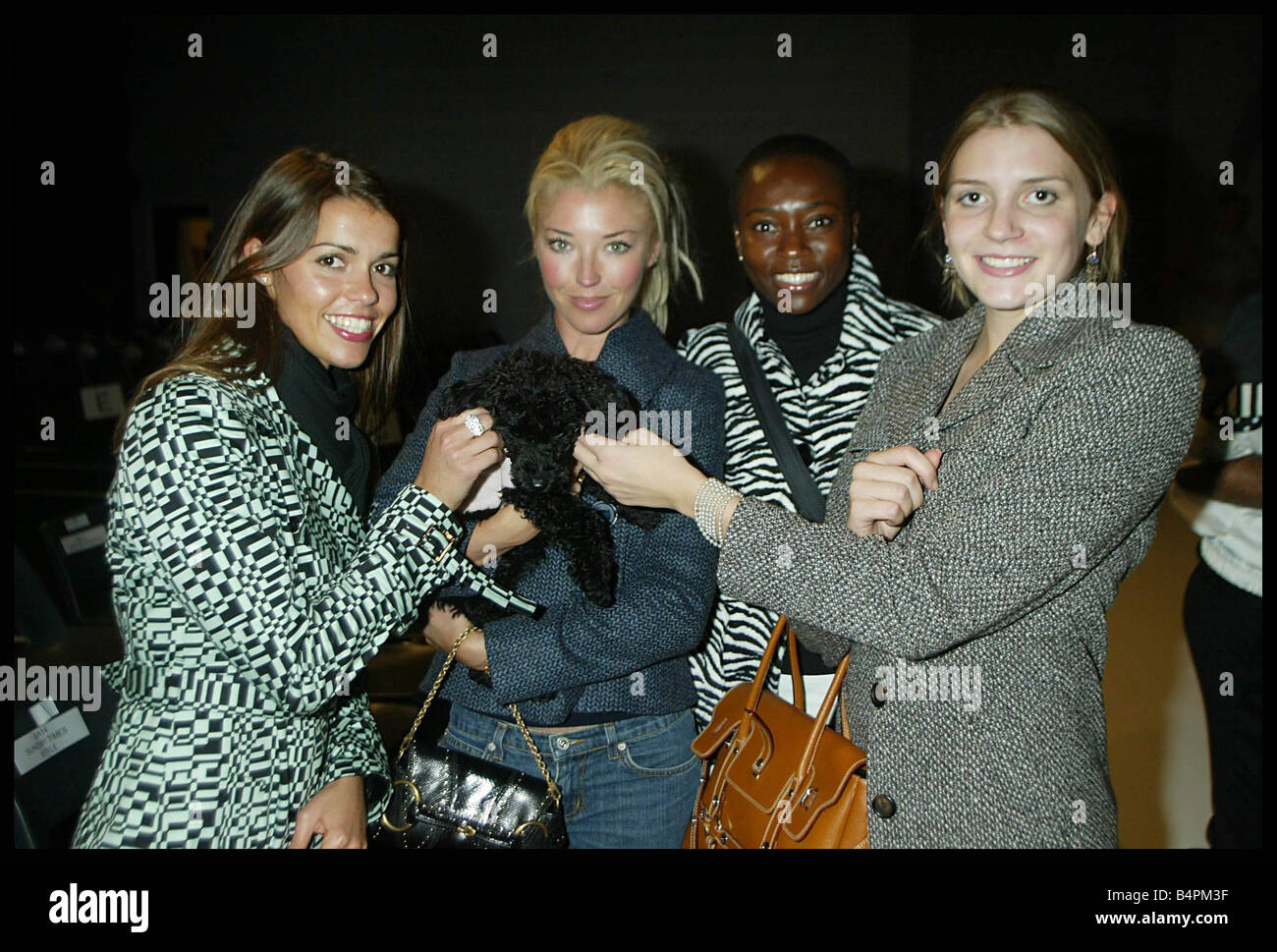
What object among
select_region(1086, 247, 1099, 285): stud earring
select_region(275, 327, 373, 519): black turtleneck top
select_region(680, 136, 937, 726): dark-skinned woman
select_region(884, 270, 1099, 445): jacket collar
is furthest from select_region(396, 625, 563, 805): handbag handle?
select_region(1086, 247, 1099, 285): stud earring

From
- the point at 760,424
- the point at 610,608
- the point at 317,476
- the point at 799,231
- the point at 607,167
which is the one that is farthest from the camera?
the point at 799,231

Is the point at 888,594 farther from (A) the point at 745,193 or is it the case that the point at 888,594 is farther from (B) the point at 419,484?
(A) the point at 745,193

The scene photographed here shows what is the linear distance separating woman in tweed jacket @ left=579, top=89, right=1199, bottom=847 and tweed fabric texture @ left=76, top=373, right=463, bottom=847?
54cm

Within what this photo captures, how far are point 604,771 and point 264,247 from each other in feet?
4.38

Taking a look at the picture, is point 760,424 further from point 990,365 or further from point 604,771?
point 604,771

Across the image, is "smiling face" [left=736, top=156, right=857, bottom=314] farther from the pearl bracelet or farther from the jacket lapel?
the jacket lapel

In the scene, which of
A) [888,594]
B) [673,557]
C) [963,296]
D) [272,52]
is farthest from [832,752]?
[272,52]

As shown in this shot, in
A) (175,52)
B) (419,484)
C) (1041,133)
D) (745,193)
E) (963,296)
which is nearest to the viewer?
(1041,133)

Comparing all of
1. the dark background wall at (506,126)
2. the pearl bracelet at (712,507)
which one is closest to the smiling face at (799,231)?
the pearl bracelet at (712,507)

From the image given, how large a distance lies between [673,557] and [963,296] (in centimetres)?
97

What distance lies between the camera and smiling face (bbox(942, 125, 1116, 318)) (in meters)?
1.64

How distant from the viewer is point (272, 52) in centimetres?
479

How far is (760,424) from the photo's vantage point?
2.20 meters

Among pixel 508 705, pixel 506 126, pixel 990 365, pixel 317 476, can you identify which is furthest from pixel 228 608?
pixel 506 126
